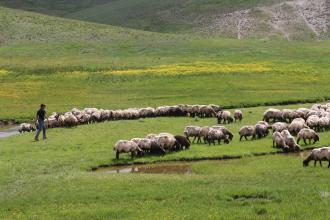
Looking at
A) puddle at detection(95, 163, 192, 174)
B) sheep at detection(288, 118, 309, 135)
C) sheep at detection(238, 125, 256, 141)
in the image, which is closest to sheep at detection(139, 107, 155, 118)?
sheep at detection(238, 125, 256, 141)

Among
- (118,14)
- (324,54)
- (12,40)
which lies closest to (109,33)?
(12,40)

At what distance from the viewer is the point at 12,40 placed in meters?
112

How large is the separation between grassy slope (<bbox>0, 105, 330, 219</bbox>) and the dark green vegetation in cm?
2158

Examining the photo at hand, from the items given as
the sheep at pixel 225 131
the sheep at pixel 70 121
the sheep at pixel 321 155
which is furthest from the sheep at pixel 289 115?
the sheep at pixel 321 155

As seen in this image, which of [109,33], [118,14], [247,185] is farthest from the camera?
[118,14]

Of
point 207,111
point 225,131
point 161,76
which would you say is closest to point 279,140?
point 225,131

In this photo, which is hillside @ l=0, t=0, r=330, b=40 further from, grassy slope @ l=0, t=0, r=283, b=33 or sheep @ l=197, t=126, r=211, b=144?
sheep @ l=197, t=126, r=211, b=144

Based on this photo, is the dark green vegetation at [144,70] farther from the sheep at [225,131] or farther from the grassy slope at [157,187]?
the grassy slope at [157,187]

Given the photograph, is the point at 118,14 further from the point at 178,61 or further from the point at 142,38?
the point at 178,61

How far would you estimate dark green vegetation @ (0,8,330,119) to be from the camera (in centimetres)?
5634

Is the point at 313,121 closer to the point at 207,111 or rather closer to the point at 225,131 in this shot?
the point at 225,131

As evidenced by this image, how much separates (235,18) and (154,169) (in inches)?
4790

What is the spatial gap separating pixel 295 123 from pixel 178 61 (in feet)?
165

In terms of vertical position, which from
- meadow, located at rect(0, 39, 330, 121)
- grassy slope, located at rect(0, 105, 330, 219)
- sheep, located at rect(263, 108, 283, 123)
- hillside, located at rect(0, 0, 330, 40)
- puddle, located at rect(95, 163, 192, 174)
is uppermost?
hillside, located at rect(0, 0, 330, 40)
